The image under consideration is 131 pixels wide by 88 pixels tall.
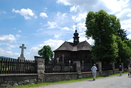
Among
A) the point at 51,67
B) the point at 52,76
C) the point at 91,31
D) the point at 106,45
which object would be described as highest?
the point at 91,31

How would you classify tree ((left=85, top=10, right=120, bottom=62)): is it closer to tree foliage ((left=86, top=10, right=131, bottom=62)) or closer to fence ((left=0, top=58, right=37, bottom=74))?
tree foliage ((left=86, top=10, right=131, bottom=62))

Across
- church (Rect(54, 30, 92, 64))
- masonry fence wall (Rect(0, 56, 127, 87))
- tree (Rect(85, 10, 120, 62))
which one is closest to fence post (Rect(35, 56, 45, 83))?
masonry fence wall (Rect(0, 56, 127, 87))

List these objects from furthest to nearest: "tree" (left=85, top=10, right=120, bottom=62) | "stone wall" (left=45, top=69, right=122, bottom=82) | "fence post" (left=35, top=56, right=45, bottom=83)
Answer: "tree" (left=85, top=10, right=120, bottom=62)
"stone wall" (left=45, top=69, right=122, bottom=82)
"fence post" (left=35, top=56, right=45, bottom=83)

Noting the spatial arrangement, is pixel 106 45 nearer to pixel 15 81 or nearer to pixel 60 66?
pixel 60 66

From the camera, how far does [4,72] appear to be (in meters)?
9.12

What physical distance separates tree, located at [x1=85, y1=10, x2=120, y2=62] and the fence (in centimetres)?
1709

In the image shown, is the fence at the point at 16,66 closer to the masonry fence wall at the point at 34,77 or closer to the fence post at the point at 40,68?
the masonry fence wall at the point at 34,77

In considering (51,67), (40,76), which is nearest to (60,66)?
(51,67)

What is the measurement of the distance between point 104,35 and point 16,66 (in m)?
20.1

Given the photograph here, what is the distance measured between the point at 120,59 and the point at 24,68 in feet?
80.4

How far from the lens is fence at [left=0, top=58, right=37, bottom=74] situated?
9.13 meters

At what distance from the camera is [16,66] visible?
32.0 ft

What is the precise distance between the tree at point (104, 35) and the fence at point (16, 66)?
1709 centimetres

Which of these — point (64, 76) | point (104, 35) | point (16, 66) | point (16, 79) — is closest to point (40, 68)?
point (16, 66)
